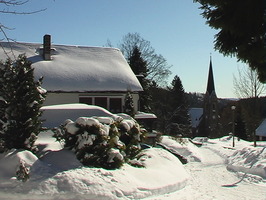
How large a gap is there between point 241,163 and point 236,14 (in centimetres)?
1258

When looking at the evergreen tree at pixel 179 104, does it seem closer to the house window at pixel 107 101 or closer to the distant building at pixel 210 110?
the distant building at pixel 210 110

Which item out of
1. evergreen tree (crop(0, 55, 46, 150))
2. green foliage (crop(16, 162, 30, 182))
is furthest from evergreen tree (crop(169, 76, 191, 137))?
green foliage (crop(16, 162, 30, 182))

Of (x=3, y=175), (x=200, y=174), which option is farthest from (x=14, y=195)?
(x=200, y=174)

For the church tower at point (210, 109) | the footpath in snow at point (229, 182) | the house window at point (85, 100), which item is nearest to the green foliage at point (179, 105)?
the church tower at point (210, 109)

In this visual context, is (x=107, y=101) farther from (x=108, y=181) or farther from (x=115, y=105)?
(x=108, y=181)

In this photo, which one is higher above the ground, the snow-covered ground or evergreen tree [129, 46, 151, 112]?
evergreen tree [129, 46, 151, 112]

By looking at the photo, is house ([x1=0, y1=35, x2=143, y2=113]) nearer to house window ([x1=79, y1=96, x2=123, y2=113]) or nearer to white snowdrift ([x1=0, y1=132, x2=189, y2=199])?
A: house window ([x1=79, y1=96, x2=123, y2=113])

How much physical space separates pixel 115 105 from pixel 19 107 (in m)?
13.8

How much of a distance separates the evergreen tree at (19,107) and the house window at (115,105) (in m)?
13.2

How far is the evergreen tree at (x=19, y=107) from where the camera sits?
1098 centimetres

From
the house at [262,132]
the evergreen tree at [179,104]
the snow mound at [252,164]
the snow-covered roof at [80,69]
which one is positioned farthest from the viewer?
the evergreen tree at [179,104]

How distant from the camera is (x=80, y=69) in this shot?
2527 cm

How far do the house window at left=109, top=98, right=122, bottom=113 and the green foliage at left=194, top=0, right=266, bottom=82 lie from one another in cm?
1842

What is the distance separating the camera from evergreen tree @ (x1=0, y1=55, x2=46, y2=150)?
36.0ft
